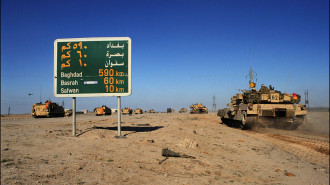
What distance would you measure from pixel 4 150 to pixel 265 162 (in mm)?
8008

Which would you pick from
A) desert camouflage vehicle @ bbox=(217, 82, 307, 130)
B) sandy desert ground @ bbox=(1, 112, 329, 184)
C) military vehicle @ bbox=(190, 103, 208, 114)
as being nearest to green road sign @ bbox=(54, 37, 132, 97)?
sandy desert ground @ bbox=(1, 112, 329, 184)

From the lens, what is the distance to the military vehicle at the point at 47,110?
29.0 ft

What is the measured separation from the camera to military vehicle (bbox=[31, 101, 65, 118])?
8.84m

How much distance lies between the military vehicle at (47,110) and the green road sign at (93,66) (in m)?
0.68

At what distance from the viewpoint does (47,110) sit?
898cm

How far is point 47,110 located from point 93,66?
7.96 feet

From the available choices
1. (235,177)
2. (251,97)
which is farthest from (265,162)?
(251,97)

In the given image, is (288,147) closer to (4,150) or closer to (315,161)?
(315,161)

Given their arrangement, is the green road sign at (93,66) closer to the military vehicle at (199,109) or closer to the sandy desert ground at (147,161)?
the sandy desert ground at (147,161)

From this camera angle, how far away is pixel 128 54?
9281mm

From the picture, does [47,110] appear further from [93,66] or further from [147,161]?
[147,161]

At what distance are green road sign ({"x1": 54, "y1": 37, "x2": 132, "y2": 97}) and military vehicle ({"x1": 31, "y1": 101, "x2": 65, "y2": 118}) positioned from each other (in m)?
0.68

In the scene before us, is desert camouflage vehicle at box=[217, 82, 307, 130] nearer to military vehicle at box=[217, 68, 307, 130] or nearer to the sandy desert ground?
military vehicle at box=[217, 68, 307, 130]

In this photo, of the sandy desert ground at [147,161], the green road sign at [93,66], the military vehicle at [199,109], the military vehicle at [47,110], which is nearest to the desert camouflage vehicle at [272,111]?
the sandy desert ground at [147,161]
